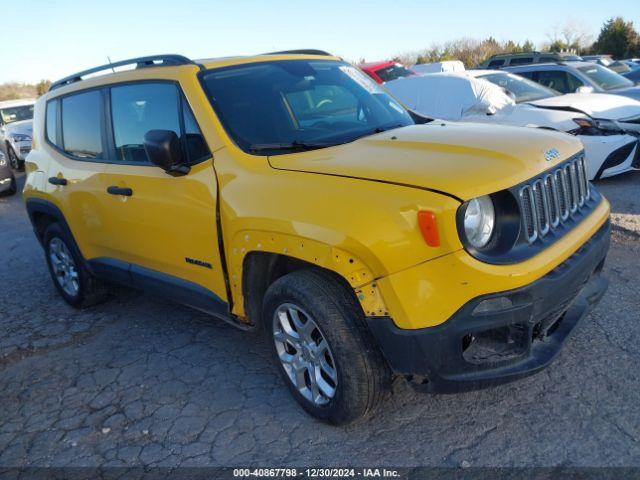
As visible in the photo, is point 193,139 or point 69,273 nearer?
point 193,139

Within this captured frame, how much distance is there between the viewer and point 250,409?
10.9 ft

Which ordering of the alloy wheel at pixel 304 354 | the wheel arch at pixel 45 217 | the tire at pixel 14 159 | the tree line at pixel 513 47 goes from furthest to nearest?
1. the tree line at pixel 513 47
2. the tire at pixel 14 159
3. the wheel arch at pixel 45 217
4. the alloy wheel at pixel 304 354

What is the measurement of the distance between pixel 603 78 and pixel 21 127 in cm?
1364

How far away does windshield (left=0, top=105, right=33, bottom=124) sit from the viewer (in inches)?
620

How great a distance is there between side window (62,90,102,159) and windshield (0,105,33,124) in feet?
41.9

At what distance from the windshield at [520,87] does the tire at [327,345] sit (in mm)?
7319

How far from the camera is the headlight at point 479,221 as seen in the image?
254 cm

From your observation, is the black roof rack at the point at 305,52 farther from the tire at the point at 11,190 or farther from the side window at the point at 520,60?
the side window at the point at 520,60

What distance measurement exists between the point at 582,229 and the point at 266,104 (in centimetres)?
194

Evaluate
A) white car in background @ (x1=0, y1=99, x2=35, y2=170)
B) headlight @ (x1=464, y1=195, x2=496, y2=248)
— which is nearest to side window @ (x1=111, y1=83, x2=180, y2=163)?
headlight @ (x1=464, y1=195, x2=496, y2=248)

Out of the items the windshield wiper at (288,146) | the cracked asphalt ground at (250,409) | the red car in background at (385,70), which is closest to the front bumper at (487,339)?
the cracked asphalt ground at (250,409)

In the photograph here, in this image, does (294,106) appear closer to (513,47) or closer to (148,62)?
(148,62)

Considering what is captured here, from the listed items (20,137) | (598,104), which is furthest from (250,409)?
(20,137)

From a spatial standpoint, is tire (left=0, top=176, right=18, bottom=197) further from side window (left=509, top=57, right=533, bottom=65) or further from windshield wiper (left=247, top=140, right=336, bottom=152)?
Result: side window (left=509, top=57, right=533, bottom=65)
